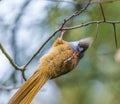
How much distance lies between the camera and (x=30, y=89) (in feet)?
6.47

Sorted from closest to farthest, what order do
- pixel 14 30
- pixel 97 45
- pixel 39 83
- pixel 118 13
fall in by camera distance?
pixel 39 83 → pixel 118 13 → pixel 97 45 → pixel 14 30

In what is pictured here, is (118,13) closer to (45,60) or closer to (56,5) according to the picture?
(56,5)

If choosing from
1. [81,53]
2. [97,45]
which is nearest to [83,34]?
[97,45]

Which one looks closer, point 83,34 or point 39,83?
point 39,83

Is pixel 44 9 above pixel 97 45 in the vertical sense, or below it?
above

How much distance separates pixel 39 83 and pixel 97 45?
1.93m

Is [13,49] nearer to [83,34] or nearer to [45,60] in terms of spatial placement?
[83,34]

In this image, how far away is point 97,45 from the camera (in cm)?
389

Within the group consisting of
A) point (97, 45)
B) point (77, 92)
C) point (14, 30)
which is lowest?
point (77, 92)

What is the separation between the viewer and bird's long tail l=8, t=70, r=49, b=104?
191 cm

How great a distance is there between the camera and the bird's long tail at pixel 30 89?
1914 mm

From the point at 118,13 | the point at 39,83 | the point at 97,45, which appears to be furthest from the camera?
the point at 97,45

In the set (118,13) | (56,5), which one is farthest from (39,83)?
(56,5)

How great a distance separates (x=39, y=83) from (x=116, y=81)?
1985 mm
